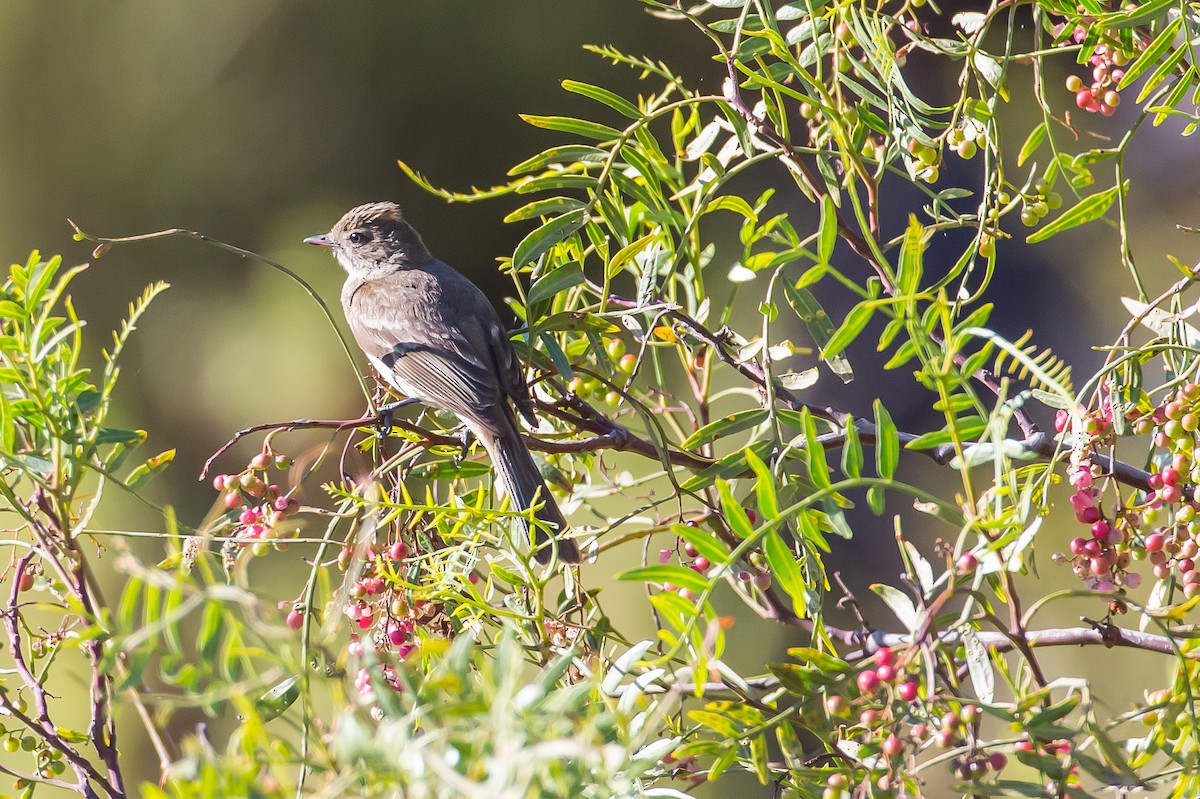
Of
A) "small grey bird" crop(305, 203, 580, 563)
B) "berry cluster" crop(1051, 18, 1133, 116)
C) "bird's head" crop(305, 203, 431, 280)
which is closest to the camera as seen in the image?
"berry cluster" crop(1051, 18, 1133, 116)

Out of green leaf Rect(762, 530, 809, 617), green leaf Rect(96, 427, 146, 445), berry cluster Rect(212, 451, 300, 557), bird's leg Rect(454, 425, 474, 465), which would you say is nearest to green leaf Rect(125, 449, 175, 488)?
green leaf Rect(96, 427, 146, 445)

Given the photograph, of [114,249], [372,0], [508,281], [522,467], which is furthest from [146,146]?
[522,467]

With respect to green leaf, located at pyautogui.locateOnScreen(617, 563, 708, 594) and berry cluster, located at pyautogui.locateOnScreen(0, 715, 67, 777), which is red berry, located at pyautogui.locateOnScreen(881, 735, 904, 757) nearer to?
green leaf, located at pyautogui.locateOnScreen(617, 563, 708, 594)

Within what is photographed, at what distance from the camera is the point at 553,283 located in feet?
4.58

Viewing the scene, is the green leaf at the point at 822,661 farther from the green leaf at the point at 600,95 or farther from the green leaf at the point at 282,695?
the green leaf at the point at 600,95

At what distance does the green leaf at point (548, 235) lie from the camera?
1.38m

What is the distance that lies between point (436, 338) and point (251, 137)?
76.0 inches

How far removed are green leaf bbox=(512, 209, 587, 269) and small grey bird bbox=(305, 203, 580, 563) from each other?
315 millimetres

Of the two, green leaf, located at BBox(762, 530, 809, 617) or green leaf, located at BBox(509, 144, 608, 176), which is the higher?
green leaf, located at BBox(509, 144, 608, 176)

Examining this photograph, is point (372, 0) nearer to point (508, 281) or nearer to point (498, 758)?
point (508, 281)

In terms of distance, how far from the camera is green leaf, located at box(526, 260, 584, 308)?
1.40 meters

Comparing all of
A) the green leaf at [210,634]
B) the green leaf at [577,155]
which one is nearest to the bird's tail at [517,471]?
the green leaf at [577,155]

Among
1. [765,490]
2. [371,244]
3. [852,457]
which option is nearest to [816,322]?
[852,457]

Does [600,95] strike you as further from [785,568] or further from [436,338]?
[436,338]
